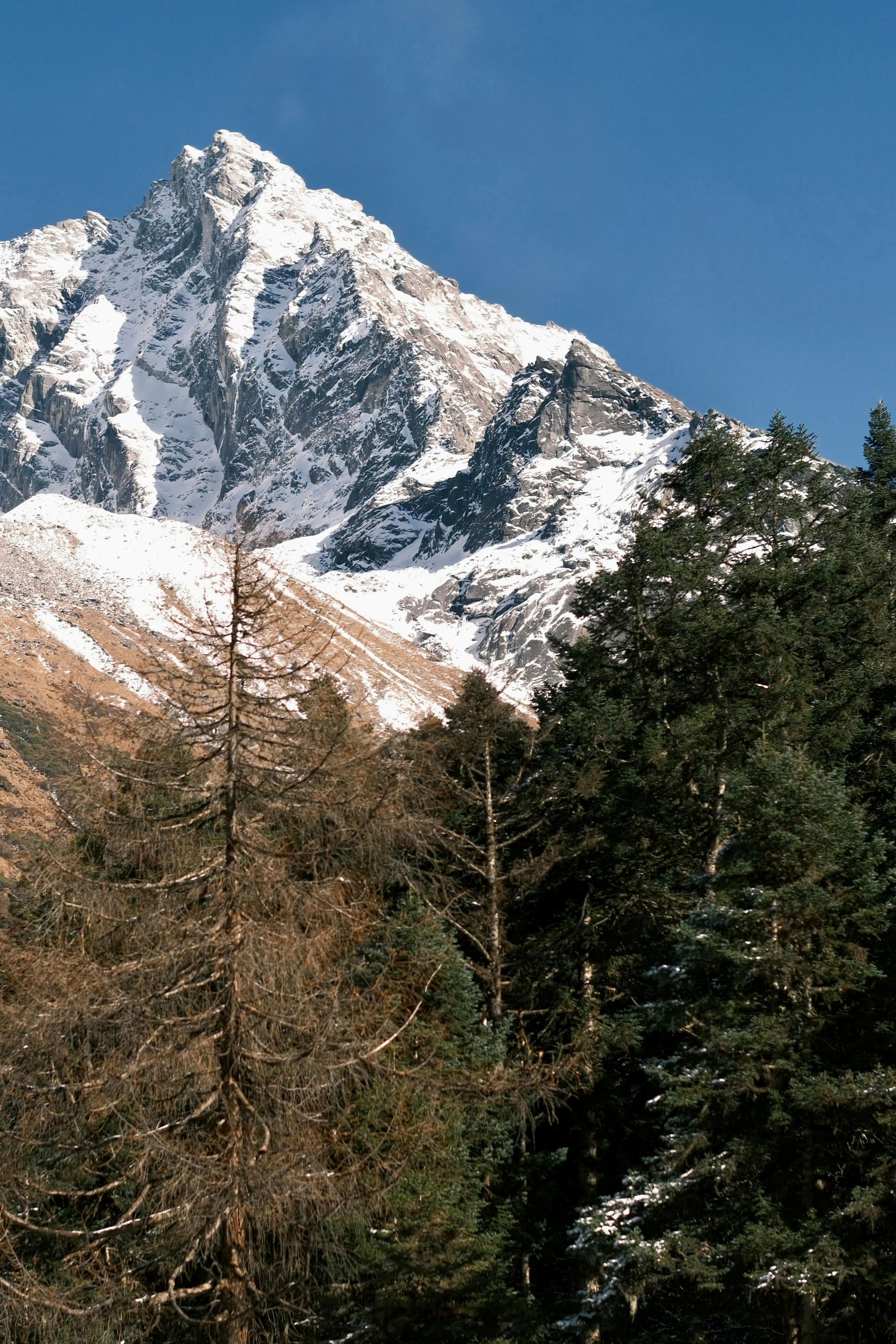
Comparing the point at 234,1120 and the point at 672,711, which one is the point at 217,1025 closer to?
the point at 234,1120

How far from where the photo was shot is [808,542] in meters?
21.9

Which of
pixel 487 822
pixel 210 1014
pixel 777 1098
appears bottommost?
pixel 210 1014

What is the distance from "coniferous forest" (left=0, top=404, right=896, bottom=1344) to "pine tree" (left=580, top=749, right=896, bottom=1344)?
47mm

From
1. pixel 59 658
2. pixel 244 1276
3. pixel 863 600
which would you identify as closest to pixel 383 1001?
pixel 244 1276

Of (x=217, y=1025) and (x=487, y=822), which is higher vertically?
(x=487, y=822)

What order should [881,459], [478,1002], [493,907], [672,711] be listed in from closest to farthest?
[478,1002]
[493,907]
[672,711]
[881,459]

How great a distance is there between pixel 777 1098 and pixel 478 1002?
603 centimetres

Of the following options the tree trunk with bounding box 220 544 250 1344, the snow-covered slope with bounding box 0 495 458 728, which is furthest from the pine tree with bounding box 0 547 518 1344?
the snow-covered slope with bounding box 0 495 458 728

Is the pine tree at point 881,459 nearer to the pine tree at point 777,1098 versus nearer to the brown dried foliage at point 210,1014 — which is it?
the pine tree at point 777,1098

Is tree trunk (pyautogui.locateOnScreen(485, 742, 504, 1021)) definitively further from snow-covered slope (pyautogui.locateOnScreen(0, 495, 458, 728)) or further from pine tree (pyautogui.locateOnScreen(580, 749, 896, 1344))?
snow-covered slope (pyautogui.locateOnScreen(0, 495, 458, 728))

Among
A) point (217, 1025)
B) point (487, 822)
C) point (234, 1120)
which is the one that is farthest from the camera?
point (487, 822)

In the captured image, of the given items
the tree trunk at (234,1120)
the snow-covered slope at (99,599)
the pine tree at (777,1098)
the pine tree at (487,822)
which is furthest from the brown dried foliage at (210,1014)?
the snow-covered slope at (99,599)

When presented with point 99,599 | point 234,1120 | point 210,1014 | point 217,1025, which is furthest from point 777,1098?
point 99,599

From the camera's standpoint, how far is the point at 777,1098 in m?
11.2
